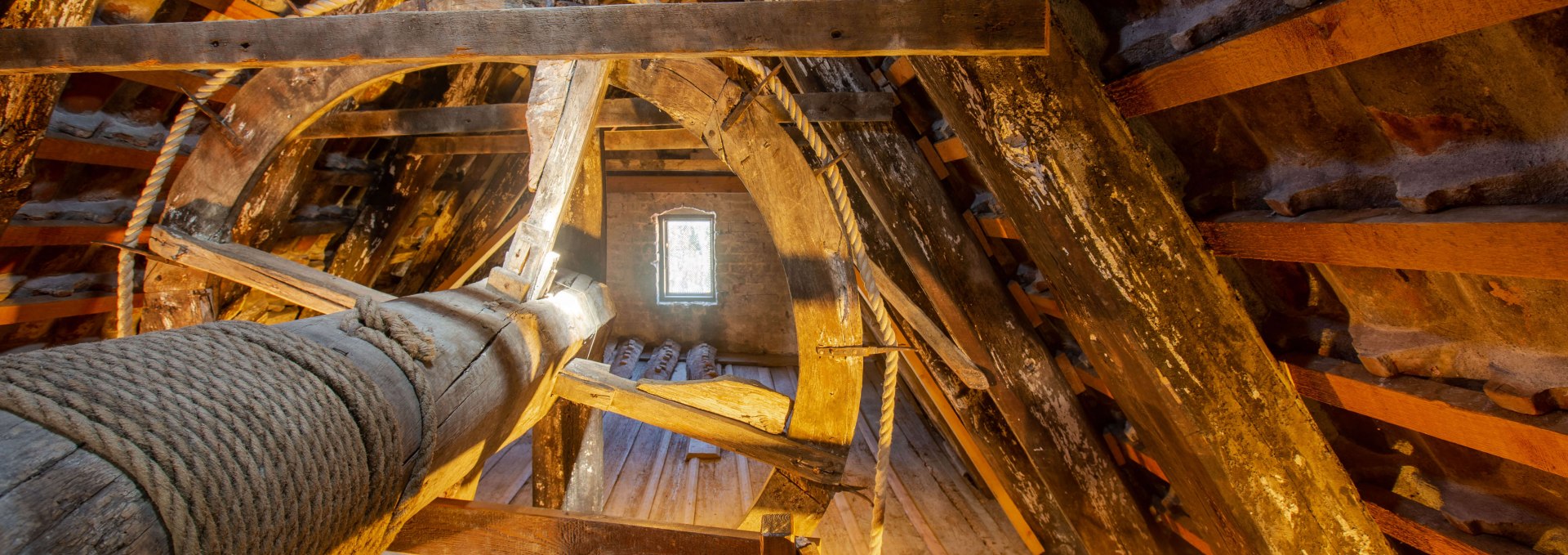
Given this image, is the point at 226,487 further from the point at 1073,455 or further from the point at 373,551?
the point at 1073,455

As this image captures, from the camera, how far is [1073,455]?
7.49ft

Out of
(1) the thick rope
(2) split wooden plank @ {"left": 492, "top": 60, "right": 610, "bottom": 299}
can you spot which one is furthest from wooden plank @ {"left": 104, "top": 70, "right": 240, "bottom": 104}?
(1) the thick rope

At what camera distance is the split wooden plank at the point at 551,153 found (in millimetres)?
1729

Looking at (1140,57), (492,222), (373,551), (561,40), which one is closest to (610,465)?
(492,222)

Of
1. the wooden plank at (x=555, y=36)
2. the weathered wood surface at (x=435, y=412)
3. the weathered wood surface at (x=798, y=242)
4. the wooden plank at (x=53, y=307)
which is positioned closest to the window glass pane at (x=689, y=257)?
the wooden plank at (x=53, y=307)

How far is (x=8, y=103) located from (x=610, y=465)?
3.21 metres

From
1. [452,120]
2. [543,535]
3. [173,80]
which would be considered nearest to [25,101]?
[173,80]

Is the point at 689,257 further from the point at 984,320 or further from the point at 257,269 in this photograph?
the point at 984,320

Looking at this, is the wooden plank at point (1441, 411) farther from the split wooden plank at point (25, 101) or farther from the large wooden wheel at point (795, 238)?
the split wooden plank at point (25, 101)

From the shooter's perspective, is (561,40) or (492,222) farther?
(492,222)

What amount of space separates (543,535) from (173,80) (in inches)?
93.4

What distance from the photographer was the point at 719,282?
24.3 ft

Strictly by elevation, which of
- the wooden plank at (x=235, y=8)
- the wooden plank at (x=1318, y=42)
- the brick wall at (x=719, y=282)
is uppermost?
the wooden plank at (x=235, y=8)

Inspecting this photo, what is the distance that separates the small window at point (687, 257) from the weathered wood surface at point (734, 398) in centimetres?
557
